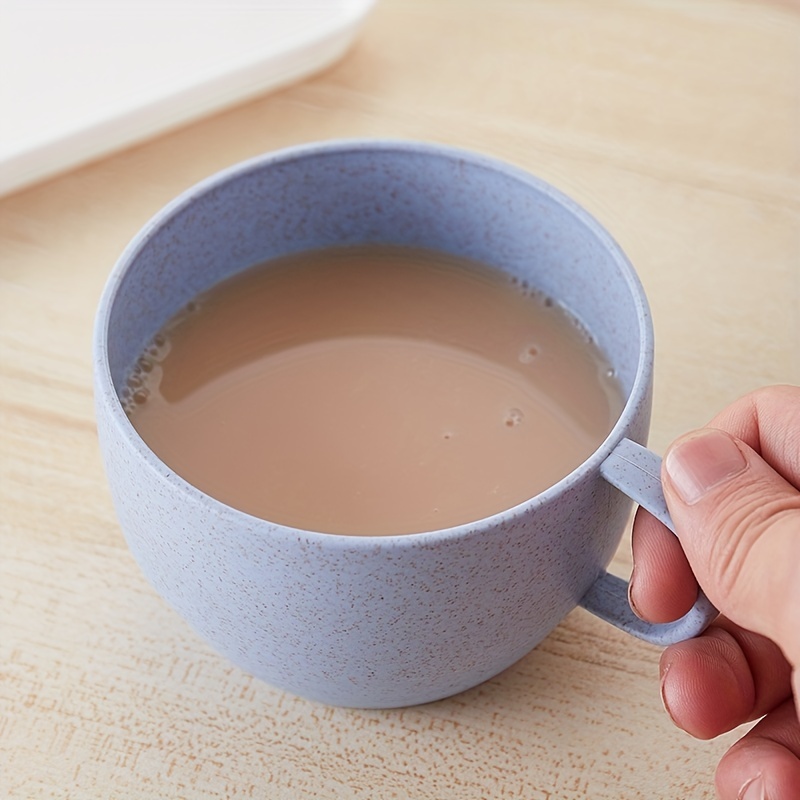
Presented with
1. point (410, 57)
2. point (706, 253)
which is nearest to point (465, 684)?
point (706, 253)

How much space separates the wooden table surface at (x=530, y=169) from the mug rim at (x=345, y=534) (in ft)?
0.43

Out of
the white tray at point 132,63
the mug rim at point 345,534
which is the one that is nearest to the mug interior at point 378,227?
the mug rim at point 345,534

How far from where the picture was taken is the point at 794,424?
0.61 metres

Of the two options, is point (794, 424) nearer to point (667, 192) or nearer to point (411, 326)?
point (411, 326)

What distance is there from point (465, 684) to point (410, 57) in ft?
2.20

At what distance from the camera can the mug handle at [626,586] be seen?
52cm

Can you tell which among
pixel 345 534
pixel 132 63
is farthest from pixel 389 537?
pixel 132 63

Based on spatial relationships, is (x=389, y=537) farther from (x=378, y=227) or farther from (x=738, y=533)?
(x=378, y=227)

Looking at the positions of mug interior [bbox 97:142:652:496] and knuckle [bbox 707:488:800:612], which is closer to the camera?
knuckle [bbox 707:488:800:612]

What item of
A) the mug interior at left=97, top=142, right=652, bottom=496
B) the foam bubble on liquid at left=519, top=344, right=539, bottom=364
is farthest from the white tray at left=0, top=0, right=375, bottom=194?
the foam bubble on liquid at left=519, top=344, right=539, bottom=364

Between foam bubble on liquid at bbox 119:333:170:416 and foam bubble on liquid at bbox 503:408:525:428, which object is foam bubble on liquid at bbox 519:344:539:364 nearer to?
foam bubble on liquid at bbox 503:408:525:428

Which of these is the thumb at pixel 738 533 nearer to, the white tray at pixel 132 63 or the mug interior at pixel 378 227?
the mug interior at pixel 378 227

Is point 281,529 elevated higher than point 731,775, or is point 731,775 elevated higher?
point 281,529

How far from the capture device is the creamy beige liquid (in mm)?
625
